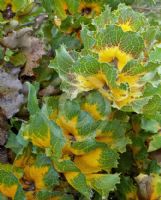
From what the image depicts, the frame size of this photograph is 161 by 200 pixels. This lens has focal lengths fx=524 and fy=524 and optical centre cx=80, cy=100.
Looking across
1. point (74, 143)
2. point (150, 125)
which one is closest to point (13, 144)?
point (74, 143)

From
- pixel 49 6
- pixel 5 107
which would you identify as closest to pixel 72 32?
pixel 49 6

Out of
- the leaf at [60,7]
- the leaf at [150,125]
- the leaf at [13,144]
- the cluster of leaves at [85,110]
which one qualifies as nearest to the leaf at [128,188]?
the cluster of leaves at [85,110]

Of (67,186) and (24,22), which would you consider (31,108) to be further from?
(24,22)

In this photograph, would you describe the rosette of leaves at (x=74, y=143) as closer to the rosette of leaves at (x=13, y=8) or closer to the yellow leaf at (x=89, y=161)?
the yellow leaf at (x=89, y=161)

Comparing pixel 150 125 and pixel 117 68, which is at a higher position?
pixel 117 68

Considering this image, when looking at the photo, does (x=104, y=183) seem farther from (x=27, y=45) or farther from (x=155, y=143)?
(x=27, y=45)

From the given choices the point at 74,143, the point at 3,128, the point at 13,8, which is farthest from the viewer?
the point at 13,8
